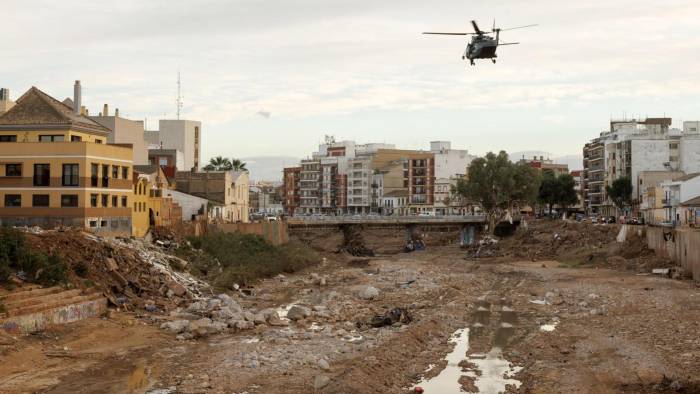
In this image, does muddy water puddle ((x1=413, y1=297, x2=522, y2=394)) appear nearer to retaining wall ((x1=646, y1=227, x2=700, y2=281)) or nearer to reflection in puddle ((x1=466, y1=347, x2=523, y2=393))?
reflection in puddle ((x1=466, y1=347, x2=523, y2=393))

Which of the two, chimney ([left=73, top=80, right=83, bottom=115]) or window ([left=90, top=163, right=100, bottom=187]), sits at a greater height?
chimney ([left=73, top=80, right=83, bottom=115])

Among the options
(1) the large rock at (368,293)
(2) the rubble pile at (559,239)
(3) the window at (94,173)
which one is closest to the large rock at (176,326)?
(1) the large rock at (368,293)

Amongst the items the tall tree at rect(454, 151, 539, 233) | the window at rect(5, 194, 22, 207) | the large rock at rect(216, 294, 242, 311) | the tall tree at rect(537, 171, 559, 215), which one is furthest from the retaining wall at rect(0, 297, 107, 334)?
the tall tree at rect(537, 171, 559, 215)

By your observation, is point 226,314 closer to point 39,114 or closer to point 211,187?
point 39,114

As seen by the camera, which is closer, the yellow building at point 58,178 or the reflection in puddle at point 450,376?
the reflection in puddle at point 450,376

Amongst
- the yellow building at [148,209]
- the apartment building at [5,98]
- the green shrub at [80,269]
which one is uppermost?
the apartment building at [5,98]

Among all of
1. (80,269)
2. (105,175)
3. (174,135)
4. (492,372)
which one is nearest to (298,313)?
(80,269)

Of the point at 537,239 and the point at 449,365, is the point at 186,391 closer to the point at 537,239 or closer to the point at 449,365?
the point at 449,365

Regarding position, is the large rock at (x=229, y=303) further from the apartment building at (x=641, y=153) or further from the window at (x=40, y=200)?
the apartment building at (x=641, y=153)
